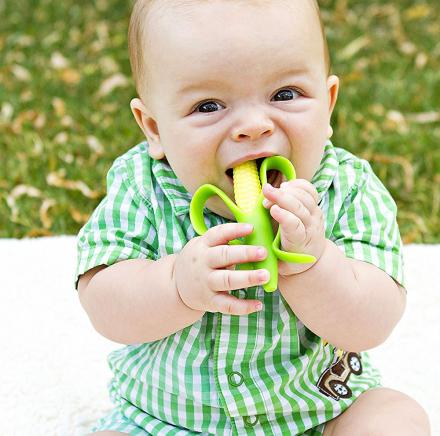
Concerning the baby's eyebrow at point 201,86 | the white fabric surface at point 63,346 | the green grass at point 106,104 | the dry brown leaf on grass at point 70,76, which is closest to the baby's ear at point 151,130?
the baby's eyebrow at point 201,86

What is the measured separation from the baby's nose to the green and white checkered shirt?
0.20m

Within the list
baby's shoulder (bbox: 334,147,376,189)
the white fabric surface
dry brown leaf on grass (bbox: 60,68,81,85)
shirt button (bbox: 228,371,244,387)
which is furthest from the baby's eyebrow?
dry brown leaf on grass (bbox: 60,68,81,85)

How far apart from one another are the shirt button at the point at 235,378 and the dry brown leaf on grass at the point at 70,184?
1415 millimetres

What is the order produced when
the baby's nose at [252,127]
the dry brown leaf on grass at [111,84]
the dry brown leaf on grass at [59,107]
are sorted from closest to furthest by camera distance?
the baby's nose at [252,127]
the dry brown leaf on grass at [59,107]
the dry brown leaf on grass at [111,84]

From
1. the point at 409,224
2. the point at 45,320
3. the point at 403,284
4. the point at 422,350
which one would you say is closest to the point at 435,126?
the point at 409,224

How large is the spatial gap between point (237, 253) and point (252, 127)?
7.6 inches

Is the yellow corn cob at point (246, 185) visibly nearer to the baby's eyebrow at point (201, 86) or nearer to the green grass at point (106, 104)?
the baby's eyebrow at point (201, 86)

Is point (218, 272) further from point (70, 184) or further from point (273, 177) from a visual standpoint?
point (70, 184)

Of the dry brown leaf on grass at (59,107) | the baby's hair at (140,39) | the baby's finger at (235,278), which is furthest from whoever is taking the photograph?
the dry brown leaf on grass at (59,107)

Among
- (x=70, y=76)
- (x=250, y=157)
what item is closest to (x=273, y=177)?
(x=250, y=157)

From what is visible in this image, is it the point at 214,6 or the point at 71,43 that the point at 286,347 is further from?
the point at 71,43

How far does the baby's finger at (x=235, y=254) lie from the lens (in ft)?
3.85

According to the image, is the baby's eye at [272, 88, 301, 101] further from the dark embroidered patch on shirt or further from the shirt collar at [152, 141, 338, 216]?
the dark embroidered patch on shirt

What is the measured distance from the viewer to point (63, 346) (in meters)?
2.07
